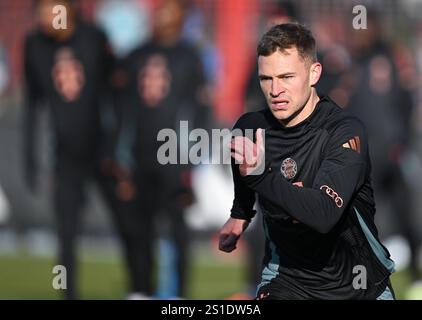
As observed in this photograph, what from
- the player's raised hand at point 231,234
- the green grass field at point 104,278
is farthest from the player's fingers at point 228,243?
the green grass field at point 104,278

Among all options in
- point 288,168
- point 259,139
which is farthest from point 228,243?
point 259,139

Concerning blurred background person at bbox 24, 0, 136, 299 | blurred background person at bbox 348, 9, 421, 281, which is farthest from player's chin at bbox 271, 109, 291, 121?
blurred background person at bbox 348, 9, 421, 281

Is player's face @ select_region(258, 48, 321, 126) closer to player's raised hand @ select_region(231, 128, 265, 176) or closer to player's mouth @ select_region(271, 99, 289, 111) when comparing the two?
player's mouth @ select_region(271, 99, 289, 111)

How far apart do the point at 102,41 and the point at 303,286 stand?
5.38m

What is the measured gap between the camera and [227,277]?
1277cm

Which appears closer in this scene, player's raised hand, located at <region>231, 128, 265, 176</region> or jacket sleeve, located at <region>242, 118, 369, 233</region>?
player's raised hand, located at <region>231, 128, 265, 176</region>

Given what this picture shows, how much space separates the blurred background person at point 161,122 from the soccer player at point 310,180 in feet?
15.5

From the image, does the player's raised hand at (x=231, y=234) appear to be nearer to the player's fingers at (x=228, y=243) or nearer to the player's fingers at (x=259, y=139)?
the player's fingers at (x=228, y=243)

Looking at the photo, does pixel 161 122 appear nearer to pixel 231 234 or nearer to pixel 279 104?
pixel 231 234

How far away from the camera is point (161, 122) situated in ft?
34.6

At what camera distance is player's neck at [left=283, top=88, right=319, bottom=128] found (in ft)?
17.6

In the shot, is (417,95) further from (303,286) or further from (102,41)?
(303,286)

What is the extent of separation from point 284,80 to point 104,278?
760 centimetres

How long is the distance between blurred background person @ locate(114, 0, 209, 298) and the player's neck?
4.94 metres
